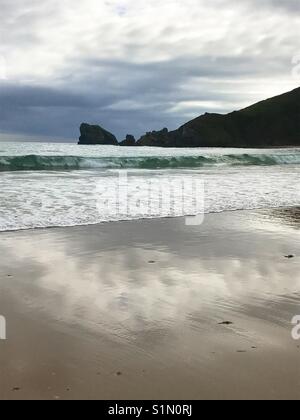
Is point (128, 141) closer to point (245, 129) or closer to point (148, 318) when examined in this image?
point (245, 129)

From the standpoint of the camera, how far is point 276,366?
2836 millimetres

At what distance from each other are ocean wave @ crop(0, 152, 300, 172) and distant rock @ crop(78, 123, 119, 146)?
242 feet

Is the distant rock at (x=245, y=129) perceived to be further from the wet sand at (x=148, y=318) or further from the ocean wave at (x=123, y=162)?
the wet sand at (x=148, y=318)

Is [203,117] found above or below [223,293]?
above

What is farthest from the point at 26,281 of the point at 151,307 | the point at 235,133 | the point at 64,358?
the point at 235,133

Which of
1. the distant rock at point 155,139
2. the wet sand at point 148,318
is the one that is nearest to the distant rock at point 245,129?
the distant rock at point 155,139

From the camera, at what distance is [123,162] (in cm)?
2689

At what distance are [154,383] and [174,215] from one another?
20.7 ft

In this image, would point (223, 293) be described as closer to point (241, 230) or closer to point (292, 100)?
point (241, 230)

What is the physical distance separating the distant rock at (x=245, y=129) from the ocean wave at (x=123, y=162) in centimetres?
7894

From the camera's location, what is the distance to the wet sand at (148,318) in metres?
2.65
